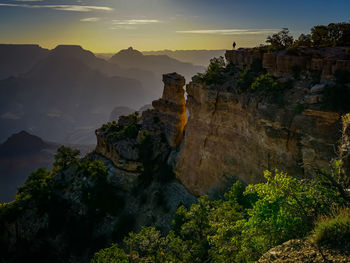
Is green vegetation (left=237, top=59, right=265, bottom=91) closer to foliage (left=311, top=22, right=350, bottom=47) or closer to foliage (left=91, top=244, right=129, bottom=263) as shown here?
foliage (left=311, top=22, right=350, bottom=47)

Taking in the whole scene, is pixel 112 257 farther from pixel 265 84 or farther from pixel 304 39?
pixel 304 39

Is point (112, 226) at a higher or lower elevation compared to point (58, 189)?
lower

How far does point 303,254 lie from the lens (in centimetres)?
947

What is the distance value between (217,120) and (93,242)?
25.3 m

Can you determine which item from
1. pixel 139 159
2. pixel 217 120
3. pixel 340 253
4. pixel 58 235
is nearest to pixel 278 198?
pixel 340 253

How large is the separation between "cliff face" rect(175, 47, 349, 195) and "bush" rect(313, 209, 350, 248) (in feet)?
29.6

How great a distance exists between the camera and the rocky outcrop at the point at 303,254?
8.82 meters

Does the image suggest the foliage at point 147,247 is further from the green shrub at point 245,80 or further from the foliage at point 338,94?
the green shrub at point 245,80

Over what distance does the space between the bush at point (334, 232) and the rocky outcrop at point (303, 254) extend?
0.97ft

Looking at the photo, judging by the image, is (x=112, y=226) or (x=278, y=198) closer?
(x=278, y=198)

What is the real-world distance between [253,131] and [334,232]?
20.3m

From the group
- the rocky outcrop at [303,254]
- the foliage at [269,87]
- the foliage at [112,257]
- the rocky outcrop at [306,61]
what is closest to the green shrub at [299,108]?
the foliage at [269,87]

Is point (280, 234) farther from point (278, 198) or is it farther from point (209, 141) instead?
point (209, 141)

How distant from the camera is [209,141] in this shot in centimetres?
3616
